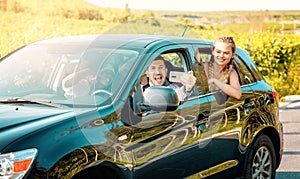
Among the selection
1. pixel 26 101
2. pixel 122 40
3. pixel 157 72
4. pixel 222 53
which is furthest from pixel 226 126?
pixel 26 101

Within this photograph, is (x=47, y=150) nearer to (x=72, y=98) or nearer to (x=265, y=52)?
(x=72, y=98)

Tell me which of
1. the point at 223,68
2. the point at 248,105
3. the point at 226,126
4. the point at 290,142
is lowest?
the point at 290,142

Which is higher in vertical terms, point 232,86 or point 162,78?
point 162,78

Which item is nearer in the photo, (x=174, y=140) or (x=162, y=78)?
(x=174, y=140)

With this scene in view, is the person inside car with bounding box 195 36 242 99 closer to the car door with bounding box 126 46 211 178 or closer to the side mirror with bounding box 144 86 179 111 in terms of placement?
the car door with bounding box 126 46 211 178

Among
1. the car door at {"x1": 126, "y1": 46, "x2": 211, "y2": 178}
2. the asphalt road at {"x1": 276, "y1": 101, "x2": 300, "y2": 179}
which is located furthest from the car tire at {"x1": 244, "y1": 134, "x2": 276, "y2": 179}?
the asphalt road at {"x1": 276, "y1": 101, "x2": 300, "y2": 179}

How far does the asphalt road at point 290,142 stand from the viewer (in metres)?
7.98

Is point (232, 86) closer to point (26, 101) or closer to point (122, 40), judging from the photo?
point (122, 40)

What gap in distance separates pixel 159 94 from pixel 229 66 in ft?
5.18

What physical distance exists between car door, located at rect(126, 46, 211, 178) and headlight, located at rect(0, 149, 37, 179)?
2.97ft

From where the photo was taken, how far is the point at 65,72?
18.4 feet

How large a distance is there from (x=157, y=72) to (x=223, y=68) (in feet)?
2.60

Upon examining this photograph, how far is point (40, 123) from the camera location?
426 centimetres

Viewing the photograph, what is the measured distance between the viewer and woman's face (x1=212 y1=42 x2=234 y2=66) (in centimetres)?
602
